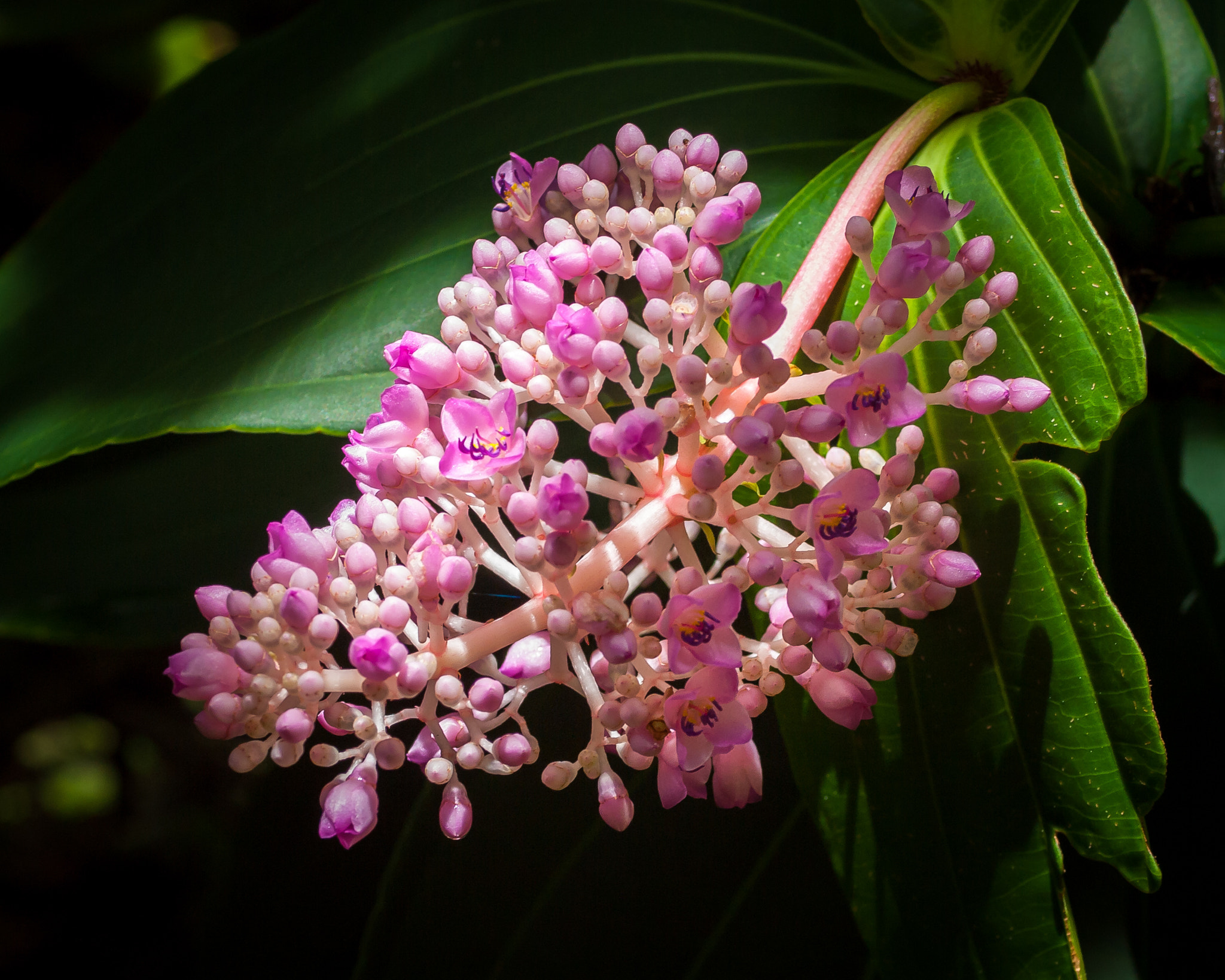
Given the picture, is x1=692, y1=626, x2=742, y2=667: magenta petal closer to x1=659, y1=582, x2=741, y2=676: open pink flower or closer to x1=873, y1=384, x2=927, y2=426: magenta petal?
x1=659, y1=582, x2=741, y2=676: open pink flower

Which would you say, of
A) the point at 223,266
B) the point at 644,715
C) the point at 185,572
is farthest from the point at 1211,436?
the point at 185,572

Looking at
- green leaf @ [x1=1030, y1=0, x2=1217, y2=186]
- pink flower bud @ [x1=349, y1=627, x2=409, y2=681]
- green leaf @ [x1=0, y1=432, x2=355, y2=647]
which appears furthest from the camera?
green leaf @ [x1=0, y1=432, x2=355, y2=647]

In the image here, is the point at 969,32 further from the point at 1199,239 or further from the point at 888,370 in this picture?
the point at 888,370

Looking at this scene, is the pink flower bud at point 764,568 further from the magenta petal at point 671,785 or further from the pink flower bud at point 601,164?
the pink flower bud at point 601,164

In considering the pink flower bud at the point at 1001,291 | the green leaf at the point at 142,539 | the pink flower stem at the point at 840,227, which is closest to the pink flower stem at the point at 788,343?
the pink flower stem at the point at 840,227

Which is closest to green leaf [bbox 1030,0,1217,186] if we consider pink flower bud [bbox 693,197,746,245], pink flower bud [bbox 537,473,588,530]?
pink flower bud [bbox 693,197,746,245]

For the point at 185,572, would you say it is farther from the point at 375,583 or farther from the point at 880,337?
the point at 880,337

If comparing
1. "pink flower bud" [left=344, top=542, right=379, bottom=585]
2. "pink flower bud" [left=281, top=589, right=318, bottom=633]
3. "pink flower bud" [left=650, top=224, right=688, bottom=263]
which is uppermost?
"pink flower bud" [left=650, top=224, right=688, bottom=263]
